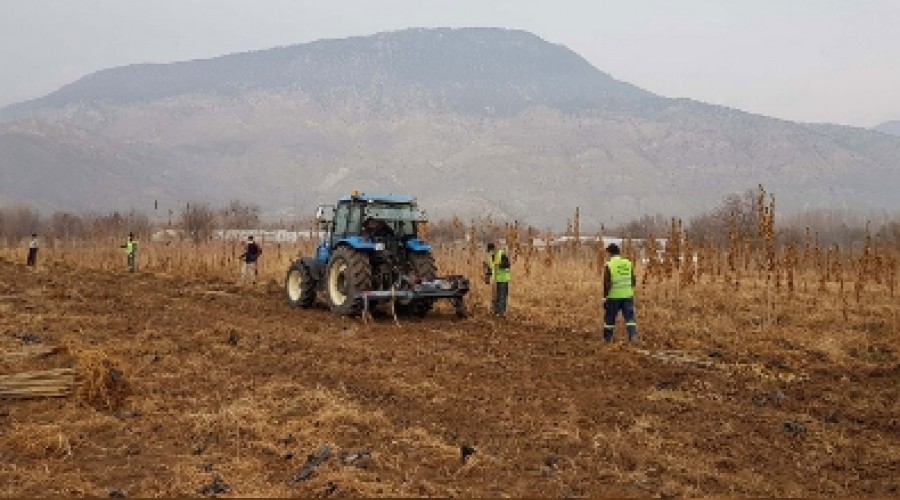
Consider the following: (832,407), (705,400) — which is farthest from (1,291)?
(832,407)

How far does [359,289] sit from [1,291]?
9.34m

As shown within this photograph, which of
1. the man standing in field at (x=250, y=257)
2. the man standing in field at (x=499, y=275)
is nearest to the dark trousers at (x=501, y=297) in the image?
the man standing in field at (x=499, y=275)

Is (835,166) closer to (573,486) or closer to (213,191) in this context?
(213,191)

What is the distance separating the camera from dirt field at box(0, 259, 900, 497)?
215 inches

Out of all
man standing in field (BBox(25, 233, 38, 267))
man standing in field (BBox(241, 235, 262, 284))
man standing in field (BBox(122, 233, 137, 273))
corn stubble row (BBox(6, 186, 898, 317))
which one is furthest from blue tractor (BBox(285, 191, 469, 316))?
man standing in field (BBox(25, 233, 38, 267))

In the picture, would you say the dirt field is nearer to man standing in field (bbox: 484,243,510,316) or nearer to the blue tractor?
the blue tractor

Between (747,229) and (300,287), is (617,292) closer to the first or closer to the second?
(300,287)

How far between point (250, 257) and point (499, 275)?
862 centimetres

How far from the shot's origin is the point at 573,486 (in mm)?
5285

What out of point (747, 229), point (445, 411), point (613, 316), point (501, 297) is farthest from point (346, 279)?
point (747, 229)

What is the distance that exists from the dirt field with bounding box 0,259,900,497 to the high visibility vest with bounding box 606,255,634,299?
0.79m

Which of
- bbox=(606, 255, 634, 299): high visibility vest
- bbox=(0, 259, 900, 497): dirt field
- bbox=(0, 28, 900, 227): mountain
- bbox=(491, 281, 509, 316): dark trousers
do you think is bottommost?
bbox=(0, 259, 900, 497): dirt field

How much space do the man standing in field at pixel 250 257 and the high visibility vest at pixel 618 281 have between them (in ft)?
38.2

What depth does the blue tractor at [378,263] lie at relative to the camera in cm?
1320
